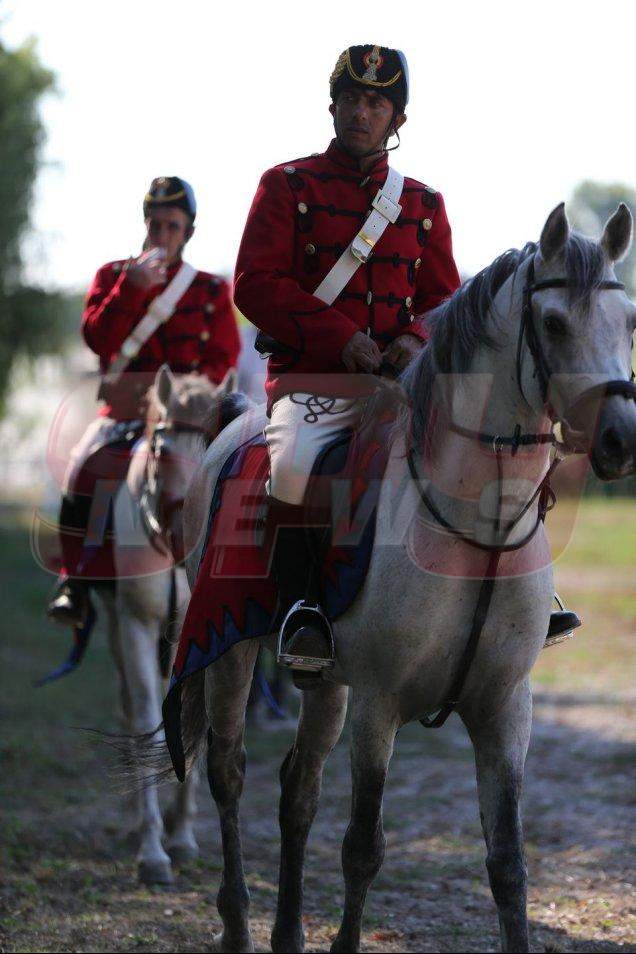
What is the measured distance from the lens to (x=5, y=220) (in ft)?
80.4

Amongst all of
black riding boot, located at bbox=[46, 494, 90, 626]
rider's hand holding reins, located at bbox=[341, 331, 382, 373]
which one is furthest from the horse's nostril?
black riding boot, located at bbox=[46, 494, 90, 626]

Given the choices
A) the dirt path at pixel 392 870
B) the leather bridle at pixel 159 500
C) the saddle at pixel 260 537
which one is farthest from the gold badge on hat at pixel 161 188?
the dirt path at pixel 392 870

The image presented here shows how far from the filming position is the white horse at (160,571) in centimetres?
686

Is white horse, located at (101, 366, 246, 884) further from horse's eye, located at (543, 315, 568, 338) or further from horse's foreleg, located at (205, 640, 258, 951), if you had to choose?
horse's eye, located at (543, 315, 568, 338)

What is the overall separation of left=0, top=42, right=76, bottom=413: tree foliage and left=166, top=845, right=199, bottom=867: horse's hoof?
19.0 meters

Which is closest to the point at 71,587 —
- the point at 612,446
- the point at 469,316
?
the point at 469,316

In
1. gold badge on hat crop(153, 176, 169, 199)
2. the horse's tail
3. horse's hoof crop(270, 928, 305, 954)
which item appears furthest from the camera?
gold badge on hat crop(153, 176, 169, 199)

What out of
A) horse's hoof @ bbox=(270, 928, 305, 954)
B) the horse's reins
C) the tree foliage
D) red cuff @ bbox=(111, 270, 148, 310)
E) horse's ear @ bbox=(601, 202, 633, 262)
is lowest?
horse's hoof @ bbox=(270, 928, 305, 954)

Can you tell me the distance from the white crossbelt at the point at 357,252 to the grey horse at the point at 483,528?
0.46 metres

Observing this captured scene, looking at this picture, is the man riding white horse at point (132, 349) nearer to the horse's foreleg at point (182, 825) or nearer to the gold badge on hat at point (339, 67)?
the horse's foreleg at point (182, 825)

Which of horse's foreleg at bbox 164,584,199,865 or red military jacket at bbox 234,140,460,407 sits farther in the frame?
horse's foreleg at bbox 164,584,199,865

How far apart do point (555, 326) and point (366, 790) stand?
1.66 meters

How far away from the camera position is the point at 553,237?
3.68 meters

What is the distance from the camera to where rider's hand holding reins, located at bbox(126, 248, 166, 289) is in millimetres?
6816
